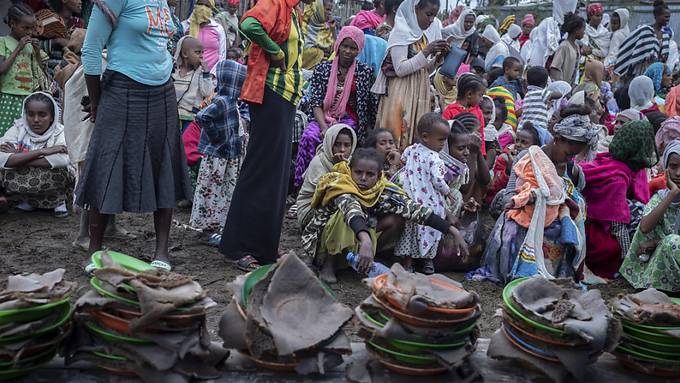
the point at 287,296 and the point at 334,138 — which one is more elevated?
the point at 334,138

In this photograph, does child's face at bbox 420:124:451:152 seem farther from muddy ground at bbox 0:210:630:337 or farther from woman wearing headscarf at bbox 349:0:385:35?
woman wearing headscarf at bbox 349:0:385:35

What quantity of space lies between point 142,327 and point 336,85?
13.0ft

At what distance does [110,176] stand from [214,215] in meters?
1.46

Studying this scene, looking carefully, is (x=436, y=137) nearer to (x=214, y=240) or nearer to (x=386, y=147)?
(x=386, y=147)

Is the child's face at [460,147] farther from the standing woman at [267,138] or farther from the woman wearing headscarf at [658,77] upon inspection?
the woman wearing headscarf at [658,77]

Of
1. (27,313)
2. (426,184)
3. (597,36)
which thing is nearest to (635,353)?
(27,313)

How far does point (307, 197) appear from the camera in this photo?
16.4ft

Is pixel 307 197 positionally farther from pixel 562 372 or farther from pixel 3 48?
pixel 3 48

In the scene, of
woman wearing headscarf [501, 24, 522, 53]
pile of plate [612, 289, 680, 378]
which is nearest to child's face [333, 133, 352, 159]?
pile of plate [612, 289, 680, 378]

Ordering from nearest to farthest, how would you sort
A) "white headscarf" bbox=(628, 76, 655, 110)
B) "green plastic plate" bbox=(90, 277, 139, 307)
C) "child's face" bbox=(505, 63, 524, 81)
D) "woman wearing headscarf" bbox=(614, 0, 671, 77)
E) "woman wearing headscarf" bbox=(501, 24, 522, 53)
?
"green plastic plate" bbox=(90, 277, 139, 307) → "white headscarf" bbox=(628, 76, 655, 110) → "child's face" bbox=(505, 63, 524, 81) → "woman wearing headscarf" bbox=(614, 0, 671, 77) → "woman wearing headscarf" bbox=(501, 24, 522, 53)

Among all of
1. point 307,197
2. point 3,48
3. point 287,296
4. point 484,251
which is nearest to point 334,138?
point 307,197

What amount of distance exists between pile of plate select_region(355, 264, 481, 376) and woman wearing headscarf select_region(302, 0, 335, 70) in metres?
7.79

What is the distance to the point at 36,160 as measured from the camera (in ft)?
→ 18.6

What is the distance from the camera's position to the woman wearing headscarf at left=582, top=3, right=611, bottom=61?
511 inches
